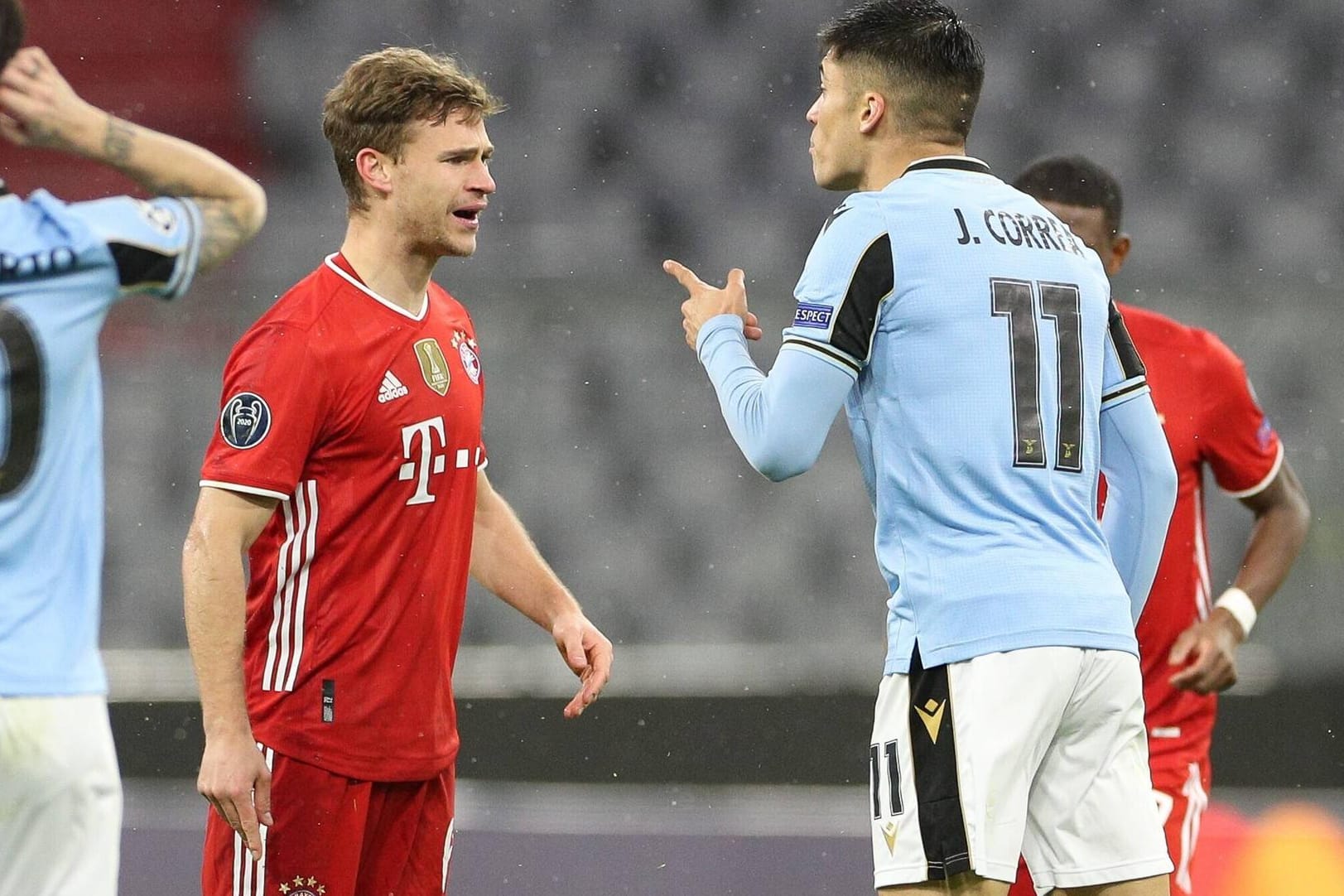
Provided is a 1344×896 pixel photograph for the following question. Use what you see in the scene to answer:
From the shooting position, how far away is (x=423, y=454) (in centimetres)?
282

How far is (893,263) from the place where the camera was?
7.97 feet

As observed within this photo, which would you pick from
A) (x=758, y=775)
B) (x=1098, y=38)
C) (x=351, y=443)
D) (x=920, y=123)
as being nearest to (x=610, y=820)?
(x=758, y=775)

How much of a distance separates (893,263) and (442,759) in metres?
1.14

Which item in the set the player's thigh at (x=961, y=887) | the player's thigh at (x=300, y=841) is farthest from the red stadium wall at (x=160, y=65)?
the player's thigh at (x=961, y=887)

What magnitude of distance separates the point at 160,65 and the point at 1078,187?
4.28 metres

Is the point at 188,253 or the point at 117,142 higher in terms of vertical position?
the point at 117,142

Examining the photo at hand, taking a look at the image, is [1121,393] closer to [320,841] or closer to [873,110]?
[873,110]

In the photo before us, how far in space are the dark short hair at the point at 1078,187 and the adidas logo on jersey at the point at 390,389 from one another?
163 cm

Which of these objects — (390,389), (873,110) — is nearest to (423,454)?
(390,389)

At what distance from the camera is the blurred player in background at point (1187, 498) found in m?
3.64

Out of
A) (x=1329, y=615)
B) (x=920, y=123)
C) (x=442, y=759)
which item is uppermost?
(x=920, y=123)

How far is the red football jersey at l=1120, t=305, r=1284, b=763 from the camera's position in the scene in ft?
12.0

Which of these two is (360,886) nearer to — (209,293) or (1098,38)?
(209,293)

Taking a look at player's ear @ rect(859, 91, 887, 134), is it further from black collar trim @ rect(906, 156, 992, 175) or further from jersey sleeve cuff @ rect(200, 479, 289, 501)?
jersey sleeve cuff @ rect(200, 479, 289, 501)
